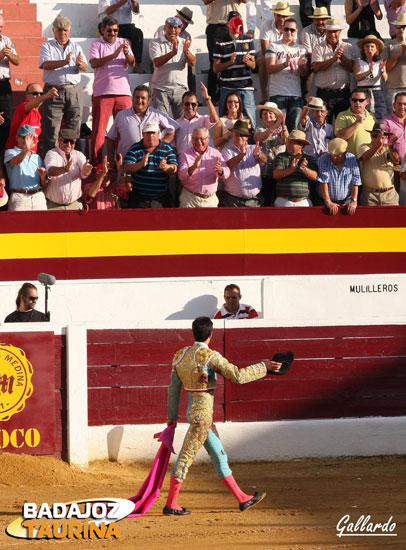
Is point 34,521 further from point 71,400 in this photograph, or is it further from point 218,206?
point 218,206

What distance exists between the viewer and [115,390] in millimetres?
7945

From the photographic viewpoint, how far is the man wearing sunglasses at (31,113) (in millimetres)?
9945

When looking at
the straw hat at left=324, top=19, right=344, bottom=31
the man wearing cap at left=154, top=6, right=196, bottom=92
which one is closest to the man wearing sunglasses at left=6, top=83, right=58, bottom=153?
the man wearing cap at left=154, top=6, right=196, bottom=92

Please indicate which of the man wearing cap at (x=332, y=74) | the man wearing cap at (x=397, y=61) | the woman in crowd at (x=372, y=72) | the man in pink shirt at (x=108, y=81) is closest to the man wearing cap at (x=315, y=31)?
the man wearing cap at (x=332, y=74)

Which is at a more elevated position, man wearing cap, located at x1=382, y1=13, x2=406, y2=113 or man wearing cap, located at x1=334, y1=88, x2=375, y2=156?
man wearing cap, located at x1=382, y1=13, x2=406, y2=113

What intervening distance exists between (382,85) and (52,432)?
5.61 meters

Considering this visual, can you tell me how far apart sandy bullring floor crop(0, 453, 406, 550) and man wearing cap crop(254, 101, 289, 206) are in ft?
10.3

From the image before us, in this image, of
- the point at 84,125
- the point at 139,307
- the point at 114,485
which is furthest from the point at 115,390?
the point at 84,125

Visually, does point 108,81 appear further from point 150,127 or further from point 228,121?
point 228,121

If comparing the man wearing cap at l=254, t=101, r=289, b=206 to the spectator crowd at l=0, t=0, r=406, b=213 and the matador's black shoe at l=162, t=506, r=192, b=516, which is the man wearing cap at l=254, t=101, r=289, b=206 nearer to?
the spectator crowd at l=0, t=0, r=406, b=213

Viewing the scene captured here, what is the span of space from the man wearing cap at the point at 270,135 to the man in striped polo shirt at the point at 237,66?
0.46m

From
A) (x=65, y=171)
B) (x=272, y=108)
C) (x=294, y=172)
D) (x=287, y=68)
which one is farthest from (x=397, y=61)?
(x=65, y=171)

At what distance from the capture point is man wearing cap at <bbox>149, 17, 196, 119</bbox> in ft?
35.2

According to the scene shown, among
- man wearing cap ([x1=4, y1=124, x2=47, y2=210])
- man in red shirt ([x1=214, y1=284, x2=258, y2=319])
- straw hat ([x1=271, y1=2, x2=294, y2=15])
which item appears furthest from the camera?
straw hat ([x1=271, y1=2, x2=294, y2=15])
